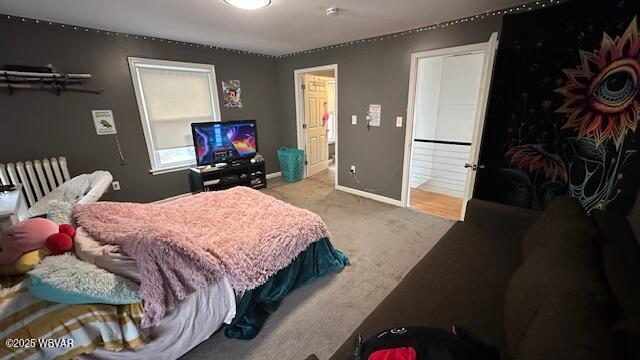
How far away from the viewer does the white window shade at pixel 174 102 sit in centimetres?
338

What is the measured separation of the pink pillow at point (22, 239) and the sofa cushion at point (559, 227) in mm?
2585

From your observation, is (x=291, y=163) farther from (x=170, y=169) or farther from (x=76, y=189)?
(x=76, y=189)

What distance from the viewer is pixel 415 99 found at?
3.15m

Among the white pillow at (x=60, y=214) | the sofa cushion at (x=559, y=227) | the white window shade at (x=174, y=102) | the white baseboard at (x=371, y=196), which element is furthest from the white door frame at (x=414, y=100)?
the white pillow at (x=60, y=214)

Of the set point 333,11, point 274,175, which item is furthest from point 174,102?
point 333,11

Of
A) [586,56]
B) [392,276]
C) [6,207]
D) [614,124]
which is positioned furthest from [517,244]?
[6,207]

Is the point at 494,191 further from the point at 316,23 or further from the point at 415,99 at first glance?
the point at 316,23

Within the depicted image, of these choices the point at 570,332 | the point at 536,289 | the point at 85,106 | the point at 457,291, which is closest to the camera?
the point at 570,332

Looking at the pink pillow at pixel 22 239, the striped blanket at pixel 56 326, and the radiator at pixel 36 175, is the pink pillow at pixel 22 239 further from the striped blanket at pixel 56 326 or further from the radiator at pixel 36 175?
the radiator at pixel 36 175

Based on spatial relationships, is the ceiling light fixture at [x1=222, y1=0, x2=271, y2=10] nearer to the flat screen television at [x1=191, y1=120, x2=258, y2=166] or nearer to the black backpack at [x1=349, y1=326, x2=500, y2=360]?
the flat screen television at [x1=191, y1=120, x2=258, y2=166]

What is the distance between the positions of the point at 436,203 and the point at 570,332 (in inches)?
127

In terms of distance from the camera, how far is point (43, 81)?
2.61 m

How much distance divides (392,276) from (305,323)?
879mm

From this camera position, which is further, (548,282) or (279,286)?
(279,286)
